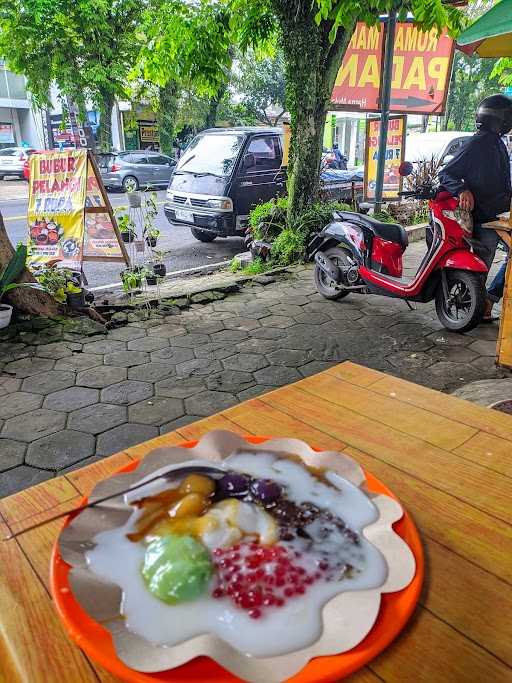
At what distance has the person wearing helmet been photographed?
4.31 metres

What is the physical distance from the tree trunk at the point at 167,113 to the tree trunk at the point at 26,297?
1833 centimetres

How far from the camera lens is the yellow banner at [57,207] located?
5152 mm

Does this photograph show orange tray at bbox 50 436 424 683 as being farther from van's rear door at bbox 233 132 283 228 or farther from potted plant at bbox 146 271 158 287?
van's rear door at bbox 233 132 283 228

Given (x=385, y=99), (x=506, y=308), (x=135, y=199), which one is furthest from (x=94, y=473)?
(x=385, y=99)

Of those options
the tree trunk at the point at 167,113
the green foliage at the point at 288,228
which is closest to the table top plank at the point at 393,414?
the green foliage at the point at 288,228

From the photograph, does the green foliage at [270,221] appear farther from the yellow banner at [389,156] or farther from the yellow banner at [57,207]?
the yellow banner at [57,207]

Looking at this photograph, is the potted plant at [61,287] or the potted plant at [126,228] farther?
the potted plant at [126,228]

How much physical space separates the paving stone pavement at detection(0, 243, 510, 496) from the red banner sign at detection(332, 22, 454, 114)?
155 inches

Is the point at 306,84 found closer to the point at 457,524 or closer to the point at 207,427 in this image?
the point at 207,427

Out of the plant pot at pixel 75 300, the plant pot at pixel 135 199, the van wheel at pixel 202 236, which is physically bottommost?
the van wheel at pixel 202 236

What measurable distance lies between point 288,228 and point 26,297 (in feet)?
12.2

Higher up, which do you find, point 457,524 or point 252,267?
point 457,524

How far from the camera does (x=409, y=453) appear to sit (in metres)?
1.41

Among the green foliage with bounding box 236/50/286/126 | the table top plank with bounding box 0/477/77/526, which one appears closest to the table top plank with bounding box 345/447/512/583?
the table top plank with bounding box 0/477/77/526
